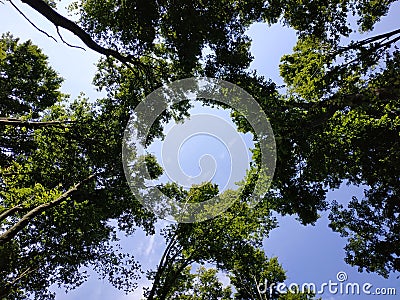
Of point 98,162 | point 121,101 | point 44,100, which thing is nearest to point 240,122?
point 121,101

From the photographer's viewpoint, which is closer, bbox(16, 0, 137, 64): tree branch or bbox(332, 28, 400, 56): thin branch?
bbox(16, 0, 137, 64): tree branch

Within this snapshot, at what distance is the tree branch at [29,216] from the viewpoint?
26.1 feet

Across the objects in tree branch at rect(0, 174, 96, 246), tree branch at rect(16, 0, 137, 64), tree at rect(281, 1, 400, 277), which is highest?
tree at rect(281, 1, 400, 277)

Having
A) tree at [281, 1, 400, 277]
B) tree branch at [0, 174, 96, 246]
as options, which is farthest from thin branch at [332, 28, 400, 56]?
tree branch at [0, 174, 96, 246]

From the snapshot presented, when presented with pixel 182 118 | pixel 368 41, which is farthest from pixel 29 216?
pixel 368 41

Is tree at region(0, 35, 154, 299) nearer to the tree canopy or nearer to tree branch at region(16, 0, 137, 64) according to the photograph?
the tree canopy

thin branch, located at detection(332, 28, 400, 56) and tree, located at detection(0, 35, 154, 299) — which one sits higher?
thin branch, located at detection(332, 28, 400, 56)

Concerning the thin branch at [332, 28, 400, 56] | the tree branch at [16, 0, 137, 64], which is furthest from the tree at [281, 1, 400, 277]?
the tree branch at [16, 0, 137, 64]

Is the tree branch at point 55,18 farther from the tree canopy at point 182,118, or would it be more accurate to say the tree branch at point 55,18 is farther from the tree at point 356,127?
the tree at point 356,127

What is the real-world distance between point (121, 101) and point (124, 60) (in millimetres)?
2631

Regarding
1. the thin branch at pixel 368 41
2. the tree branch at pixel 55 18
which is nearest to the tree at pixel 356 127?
the thin branch at pixel 368 41

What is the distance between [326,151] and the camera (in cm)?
1059

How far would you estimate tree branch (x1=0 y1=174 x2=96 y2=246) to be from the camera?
796 cm

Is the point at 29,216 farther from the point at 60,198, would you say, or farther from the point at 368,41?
the point at 368,41
